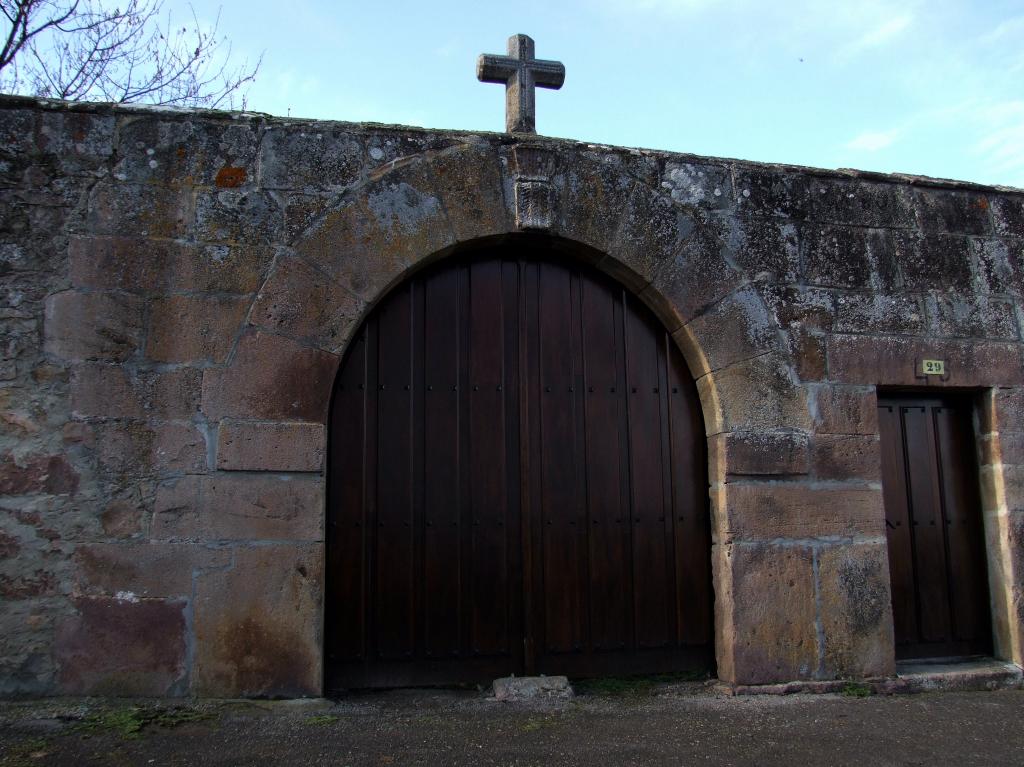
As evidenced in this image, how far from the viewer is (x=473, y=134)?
3941 mm

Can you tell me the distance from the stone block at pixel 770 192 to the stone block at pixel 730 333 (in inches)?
17.6

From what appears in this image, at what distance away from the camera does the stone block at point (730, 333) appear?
4.01 metres

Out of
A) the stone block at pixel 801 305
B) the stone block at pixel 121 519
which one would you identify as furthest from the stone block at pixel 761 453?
the stone block at pixel 121 519

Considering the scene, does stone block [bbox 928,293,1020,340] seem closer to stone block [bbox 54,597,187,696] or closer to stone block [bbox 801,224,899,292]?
stone block [bbox 801,224,899,292]

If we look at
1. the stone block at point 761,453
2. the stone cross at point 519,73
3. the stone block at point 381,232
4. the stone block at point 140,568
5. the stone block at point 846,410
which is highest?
the stone cross at point 519,73

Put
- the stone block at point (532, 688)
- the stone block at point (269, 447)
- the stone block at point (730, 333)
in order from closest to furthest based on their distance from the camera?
the stone block at point (269, 447)
the stone block at point (532, 688)
the stone block at point (730, 333)

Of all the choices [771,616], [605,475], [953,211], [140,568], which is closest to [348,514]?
[140,568]

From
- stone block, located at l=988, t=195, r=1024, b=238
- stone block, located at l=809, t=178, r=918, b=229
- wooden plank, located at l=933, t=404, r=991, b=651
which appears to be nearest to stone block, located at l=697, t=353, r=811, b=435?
stone block, located at l=809, t=178, r=918, b=229

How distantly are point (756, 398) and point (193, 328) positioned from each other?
2.58m

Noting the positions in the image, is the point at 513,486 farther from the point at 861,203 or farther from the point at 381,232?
the point at 861,203

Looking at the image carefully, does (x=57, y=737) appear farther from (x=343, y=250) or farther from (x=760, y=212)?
(x=760, y=212)

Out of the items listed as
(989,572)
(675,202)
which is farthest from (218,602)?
(989,572)

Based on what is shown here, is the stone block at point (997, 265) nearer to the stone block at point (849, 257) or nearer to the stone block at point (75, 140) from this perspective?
the stone block at point (849, 257)

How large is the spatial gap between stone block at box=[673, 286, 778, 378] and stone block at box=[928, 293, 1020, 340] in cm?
93
